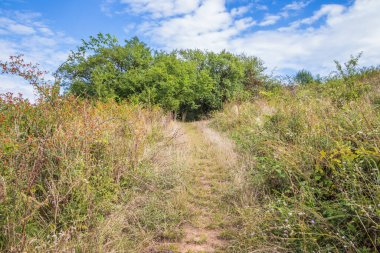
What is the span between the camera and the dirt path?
122 inches

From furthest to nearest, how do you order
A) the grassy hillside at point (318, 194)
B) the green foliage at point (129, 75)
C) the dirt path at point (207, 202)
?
the green foliage at point (129, 75) < the dirt path at point (207, 202) < the grassy hillside at point (318, 194)

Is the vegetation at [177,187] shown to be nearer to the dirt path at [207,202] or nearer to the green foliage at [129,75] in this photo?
the dirt path at [207,202]

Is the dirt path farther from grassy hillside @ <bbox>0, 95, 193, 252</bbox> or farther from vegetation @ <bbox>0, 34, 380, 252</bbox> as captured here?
grassy hillside @ <bbox>0, 95, 193, 252</bbox>

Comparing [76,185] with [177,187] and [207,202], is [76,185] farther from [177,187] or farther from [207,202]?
[207,202]

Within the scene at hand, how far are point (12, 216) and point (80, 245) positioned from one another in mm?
708

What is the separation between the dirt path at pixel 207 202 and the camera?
10.2 ft

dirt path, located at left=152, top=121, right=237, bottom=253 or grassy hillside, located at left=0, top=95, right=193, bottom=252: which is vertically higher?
grassy hillside, located at left=0, top=95, right=193, bottom=252

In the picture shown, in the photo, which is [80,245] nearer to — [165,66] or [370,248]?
[370,248]

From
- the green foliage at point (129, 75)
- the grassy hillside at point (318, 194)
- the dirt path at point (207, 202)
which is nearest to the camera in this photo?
the grassy hillside at point (318, 194)

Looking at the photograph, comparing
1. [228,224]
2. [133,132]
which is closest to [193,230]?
[228,224]

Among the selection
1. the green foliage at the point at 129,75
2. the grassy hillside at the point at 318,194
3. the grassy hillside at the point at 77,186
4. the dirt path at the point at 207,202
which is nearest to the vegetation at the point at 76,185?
the grassy hillside at the point at 77,186

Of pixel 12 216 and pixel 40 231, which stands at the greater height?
pixel 12 216

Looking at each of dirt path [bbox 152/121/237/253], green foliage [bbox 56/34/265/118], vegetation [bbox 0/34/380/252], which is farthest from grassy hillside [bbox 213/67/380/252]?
green foliage [bbox 56/34/265/118]

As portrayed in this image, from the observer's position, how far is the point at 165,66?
15.6 metres
